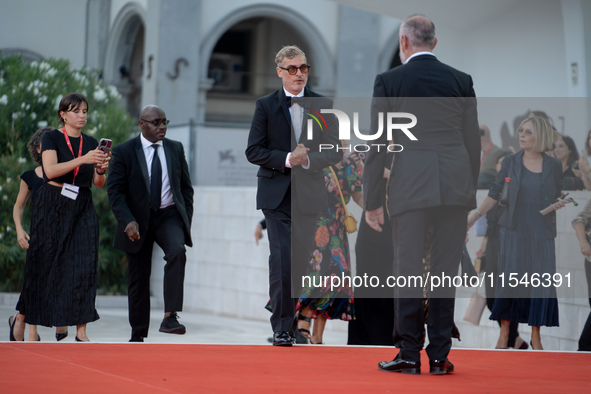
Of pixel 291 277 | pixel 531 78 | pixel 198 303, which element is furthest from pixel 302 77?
pixel 198 303

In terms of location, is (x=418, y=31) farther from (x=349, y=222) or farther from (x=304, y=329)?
(x=304, y=329)

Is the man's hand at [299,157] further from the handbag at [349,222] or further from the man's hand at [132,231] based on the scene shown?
the handbag at [349,222]

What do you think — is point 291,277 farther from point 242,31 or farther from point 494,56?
point 242,31

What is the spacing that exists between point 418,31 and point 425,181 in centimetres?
77

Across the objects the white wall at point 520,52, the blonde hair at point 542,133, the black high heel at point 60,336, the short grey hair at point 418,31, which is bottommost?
the black high heel at point 60,336

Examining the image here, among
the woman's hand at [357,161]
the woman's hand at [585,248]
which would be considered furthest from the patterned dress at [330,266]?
the woman's hand at [585,248]

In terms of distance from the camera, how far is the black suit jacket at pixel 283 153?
605cm

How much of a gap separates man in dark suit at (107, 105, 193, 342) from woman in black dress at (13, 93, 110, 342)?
0.21 meters

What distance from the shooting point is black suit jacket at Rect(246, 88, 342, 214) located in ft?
19.9

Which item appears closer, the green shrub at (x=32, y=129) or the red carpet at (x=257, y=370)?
the red carpet at (x=257, y=370)

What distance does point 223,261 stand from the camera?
12.8 metres

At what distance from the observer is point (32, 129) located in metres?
13.2

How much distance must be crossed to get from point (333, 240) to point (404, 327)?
2372 millimetres

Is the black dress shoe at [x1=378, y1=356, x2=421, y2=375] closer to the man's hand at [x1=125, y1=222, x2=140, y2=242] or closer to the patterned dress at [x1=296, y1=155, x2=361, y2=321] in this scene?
the patterned dress at [x1=296, y1=155, x2=361, y2=321]
